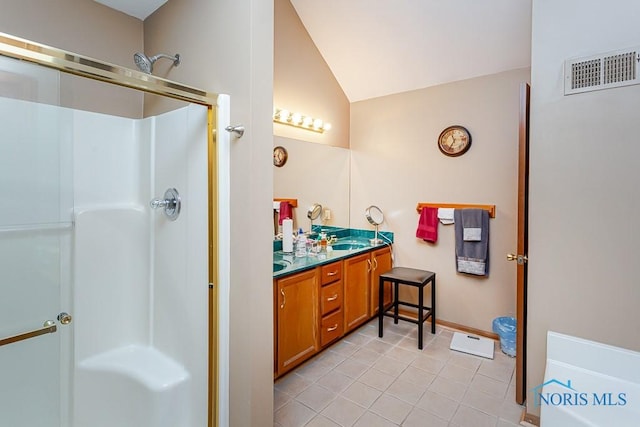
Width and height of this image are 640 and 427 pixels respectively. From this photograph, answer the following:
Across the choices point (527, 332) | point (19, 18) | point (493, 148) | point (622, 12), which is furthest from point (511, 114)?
point (19, 18)

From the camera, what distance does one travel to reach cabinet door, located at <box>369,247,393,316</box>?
127 inches

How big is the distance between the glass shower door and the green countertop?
4.07 ft

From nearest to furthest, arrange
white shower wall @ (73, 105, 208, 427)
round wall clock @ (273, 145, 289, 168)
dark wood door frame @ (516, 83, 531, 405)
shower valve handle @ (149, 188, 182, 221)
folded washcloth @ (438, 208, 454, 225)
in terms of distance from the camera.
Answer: white shower wall @ (73, 105, 208, 427), shower valve handle @ (149, 188, 182, 221), dark wood door frame @ (516, 83, 531, 405), round wall clock @ (273, 145, 289, 168), folded washcloth @ (438, 208, 454, 225)

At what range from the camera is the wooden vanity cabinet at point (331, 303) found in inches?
103

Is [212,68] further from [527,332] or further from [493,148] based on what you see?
[493,148]

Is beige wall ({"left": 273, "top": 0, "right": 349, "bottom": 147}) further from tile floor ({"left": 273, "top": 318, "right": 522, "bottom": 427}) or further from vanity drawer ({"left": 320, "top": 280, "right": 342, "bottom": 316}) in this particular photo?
tile floor ({"left": 273, "top": 318, "right": 522, "bottom": 427})

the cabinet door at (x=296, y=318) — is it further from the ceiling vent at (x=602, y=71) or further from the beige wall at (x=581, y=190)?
the ceiling vent at (x=602, y=71)

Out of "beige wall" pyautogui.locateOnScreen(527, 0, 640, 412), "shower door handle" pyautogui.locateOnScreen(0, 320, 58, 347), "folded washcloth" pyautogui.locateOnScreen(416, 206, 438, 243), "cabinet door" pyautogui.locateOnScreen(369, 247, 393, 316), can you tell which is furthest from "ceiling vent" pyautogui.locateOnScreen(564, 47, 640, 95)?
"shower door handle" pyautogui.locateOnScreen(0, 320, 58, 347)

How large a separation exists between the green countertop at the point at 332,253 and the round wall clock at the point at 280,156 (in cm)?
77

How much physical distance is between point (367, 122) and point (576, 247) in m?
2.53

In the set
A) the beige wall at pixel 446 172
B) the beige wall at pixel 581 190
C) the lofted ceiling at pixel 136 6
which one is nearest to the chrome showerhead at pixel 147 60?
the lofted ceiling at pixel 136 6

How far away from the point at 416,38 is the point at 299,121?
1.30 meters

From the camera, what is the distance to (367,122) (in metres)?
3.70

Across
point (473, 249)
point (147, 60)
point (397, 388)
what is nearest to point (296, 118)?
point (147, 60)
